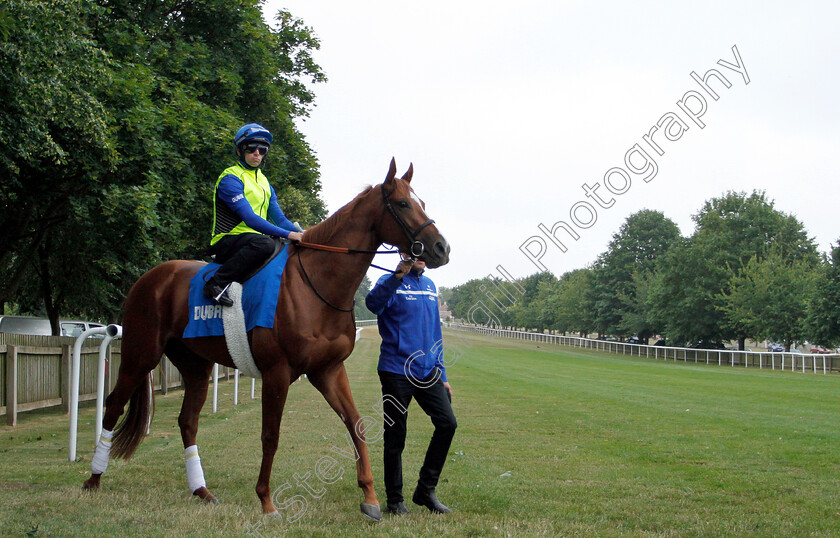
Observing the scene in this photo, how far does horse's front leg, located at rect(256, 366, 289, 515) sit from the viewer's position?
564 cm

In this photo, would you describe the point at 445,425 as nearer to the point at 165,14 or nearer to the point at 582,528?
the point at 582,528

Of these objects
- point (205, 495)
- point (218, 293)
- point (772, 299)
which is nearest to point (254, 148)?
point (218, 293)

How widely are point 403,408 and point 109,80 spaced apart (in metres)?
9.18

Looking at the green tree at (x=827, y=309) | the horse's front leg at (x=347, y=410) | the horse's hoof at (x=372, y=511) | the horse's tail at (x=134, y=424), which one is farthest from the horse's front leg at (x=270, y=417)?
the green tree at (x=827, y=309)

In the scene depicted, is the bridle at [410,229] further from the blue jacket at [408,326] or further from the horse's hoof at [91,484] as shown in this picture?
the horse's hoof at [91,484]

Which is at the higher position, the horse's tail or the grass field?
the horse's tail

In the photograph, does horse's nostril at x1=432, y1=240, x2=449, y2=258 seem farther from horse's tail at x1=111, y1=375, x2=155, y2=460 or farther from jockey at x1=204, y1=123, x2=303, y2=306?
horse's tail at x1=111, y1=375, x2=155, y2=460

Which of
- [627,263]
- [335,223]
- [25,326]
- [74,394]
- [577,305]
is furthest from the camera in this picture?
[577,305]

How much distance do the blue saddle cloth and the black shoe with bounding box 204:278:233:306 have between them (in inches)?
5.2

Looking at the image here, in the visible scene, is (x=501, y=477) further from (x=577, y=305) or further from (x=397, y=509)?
(x=577, y=305)

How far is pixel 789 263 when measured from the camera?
58.7 metres

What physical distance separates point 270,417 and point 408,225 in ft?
6.22

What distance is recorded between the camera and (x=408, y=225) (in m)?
5.55

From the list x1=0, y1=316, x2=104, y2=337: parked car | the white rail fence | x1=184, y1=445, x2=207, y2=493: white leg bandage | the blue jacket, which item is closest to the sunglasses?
the blue jacket
